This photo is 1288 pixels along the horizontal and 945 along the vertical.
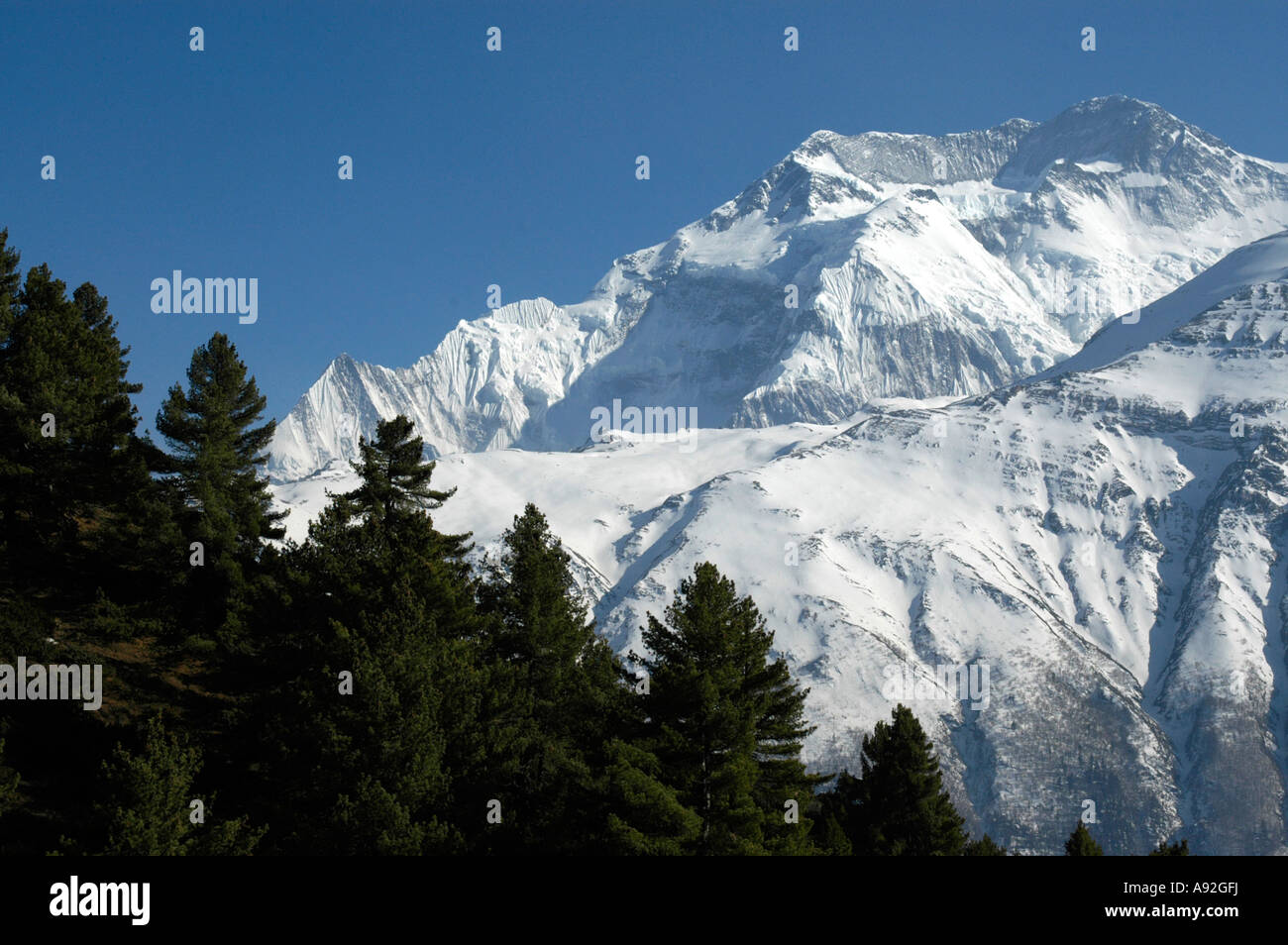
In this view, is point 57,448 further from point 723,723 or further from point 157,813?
point 723,723

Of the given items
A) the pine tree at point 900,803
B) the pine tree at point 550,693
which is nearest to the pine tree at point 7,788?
the pine tree at point 550,693

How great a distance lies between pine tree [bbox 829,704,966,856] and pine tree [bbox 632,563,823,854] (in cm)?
2416

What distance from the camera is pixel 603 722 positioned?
1797 inches

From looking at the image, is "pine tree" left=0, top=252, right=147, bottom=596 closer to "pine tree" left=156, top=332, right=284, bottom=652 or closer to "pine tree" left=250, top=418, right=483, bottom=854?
"pine tree" left=156, top=332, right=284, bottom=652

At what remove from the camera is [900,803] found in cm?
7194

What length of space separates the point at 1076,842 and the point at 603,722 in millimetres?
35881

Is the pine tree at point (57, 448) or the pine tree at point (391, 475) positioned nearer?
the pine tree at point (57, 448)

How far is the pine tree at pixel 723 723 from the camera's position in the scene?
40.1 metres

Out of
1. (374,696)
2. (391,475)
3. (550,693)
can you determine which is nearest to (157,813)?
(374,696)

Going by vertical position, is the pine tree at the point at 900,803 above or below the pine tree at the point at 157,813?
below

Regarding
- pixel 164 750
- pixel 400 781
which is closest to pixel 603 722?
pixel 400 781

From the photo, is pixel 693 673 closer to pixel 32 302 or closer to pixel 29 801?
pixel 29 801

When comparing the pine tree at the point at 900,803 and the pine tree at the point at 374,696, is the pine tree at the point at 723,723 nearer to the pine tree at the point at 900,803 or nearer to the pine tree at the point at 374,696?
the pine tree at the point at 374,696

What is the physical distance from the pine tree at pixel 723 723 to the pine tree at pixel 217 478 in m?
22.2
